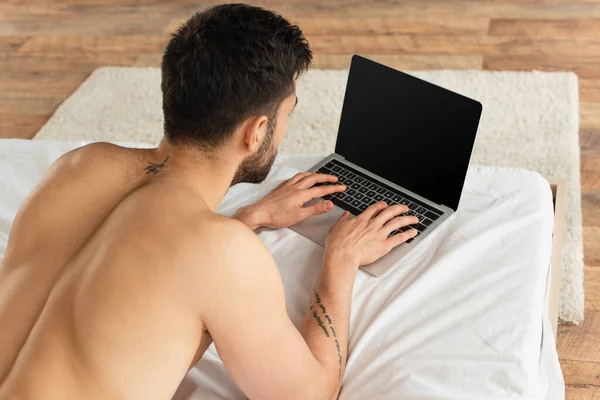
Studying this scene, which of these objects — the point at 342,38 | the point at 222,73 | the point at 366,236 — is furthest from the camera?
the point at 342,38

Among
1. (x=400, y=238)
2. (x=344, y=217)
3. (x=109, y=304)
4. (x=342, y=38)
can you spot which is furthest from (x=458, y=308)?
(x=342, y=38)

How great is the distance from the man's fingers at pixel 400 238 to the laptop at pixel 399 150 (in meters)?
0.02

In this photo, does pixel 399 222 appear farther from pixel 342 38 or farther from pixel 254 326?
pixel 342 38

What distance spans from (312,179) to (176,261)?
69 cm

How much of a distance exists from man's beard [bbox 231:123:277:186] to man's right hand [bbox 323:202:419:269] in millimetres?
230

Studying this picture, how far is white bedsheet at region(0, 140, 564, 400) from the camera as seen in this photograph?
133 centimetres

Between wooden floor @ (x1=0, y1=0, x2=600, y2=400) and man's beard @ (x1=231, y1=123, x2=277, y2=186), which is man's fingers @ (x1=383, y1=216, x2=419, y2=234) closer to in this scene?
man's beard @ (x1=231, y1=123, x2=277, y2=186)

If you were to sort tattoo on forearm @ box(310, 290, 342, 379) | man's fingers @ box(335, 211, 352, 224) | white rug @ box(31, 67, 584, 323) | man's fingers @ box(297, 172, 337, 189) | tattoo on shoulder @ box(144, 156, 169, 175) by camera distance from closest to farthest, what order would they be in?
1. tattoo on shoulder @ box(144, 156, 169, 175)
2. tattoo on forearm @ box(310, 290, 342, 379)
3. man's fingers @ box(335, 211, 352, 224)
4. man's fingers @ box(297, 172, 337, 189)
5. white rug @ box(31, 67, 584, 323)

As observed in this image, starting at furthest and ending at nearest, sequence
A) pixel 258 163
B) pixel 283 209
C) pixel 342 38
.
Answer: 1. pixel 342 38
2. pixel 283 209
3. pixel 258 163

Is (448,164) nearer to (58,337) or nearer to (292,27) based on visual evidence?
(292,27)

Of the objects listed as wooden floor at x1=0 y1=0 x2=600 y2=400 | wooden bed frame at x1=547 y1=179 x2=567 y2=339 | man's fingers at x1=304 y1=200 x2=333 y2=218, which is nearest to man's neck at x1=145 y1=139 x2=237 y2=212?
man's fingers at x1=304 y1=200 x2=333 y2=218

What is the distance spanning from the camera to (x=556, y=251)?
176 cm

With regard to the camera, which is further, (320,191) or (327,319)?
(320,191)

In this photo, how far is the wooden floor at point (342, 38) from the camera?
124 inches
